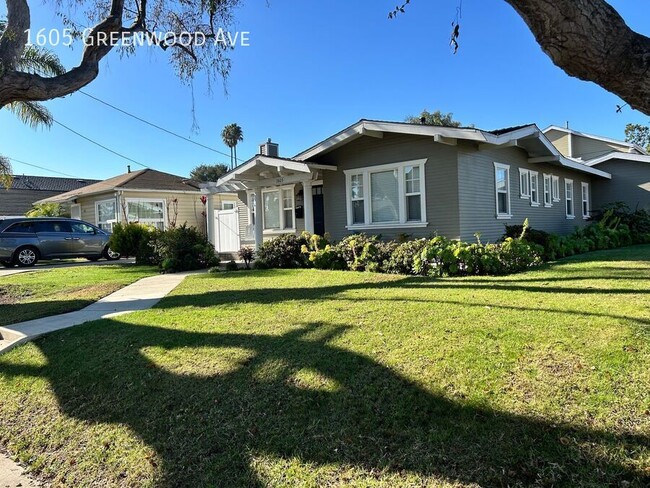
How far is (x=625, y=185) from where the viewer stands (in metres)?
20.6

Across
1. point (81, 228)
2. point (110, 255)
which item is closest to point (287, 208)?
point (110, 255)

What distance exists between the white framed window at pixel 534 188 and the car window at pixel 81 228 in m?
16.8

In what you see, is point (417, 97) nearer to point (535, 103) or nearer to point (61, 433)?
point (535, 103)

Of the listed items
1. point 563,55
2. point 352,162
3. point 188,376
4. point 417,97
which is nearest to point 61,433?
point 188,376

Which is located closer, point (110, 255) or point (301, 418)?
point (301, 418)

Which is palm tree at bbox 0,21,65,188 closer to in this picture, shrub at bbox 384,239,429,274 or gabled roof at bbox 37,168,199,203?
gabled roof at bbox 37,168,199,203

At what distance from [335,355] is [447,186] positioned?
26.3 ft

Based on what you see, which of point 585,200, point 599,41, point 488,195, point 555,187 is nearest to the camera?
point 599,41

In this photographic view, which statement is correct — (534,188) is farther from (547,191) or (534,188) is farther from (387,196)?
(387,196)

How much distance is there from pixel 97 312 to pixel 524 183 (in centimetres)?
1295

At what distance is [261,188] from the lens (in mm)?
14859

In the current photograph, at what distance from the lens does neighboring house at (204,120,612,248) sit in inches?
441

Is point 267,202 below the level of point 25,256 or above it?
above

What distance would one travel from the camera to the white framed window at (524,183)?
14.2 metres
